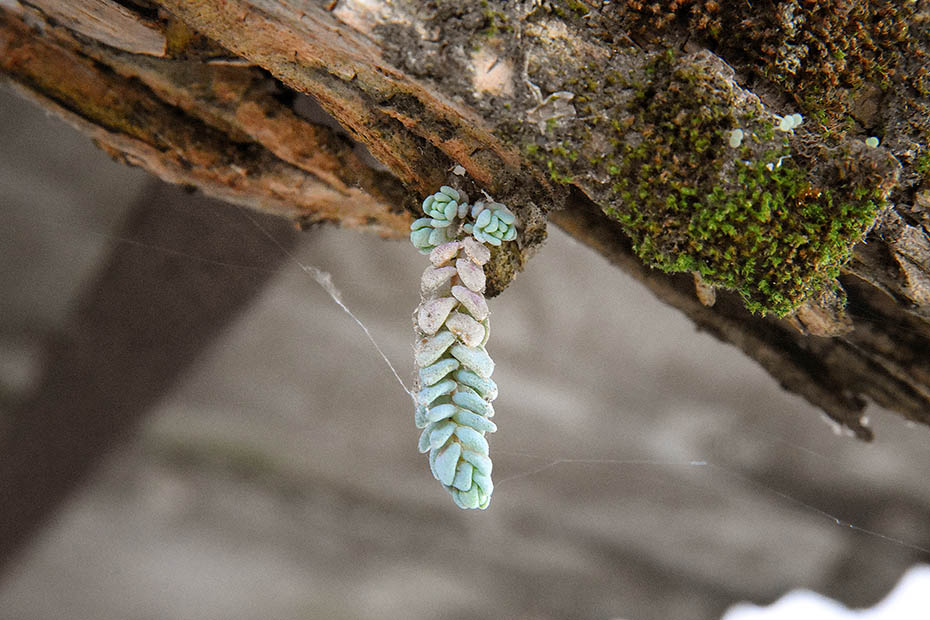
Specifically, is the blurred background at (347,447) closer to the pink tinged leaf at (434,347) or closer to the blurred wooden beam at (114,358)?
the blurred wooden beam at (114,358)

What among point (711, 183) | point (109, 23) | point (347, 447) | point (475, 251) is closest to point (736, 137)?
point (711, 183)

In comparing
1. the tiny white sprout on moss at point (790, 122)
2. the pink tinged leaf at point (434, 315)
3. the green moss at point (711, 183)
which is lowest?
the pink tinged leaf at point (434, 315)

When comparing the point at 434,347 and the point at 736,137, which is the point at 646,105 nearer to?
the point at 736,137

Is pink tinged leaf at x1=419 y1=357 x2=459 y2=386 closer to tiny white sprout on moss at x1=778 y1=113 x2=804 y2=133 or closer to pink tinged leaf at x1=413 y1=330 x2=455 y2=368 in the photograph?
pink tinged leaf at x1=413 y1=330 x2=455 y2=368

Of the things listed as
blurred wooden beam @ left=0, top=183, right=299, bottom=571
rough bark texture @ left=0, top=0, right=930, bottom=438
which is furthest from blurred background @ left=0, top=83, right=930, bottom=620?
rough bark texture @ left=0, top=0, right=930, bottom=438

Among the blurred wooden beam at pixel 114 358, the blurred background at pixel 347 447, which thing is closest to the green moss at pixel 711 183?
the blurred background at pixel 347 447

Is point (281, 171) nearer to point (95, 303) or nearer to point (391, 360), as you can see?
point (391, 360)

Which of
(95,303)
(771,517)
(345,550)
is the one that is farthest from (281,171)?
(771,517)
